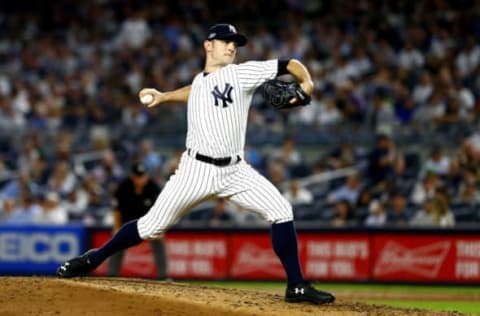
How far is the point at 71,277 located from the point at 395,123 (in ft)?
29.6

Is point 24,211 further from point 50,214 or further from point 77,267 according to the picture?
point 77,267

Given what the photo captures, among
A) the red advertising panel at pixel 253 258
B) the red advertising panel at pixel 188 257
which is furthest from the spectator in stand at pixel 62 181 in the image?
the red advertising panel at pixel 253 258

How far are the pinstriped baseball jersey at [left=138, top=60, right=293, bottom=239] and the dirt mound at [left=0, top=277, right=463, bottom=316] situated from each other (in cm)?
55

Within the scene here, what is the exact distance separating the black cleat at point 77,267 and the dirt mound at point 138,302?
88 millimetres

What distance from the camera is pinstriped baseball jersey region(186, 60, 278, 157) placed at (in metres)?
7.09

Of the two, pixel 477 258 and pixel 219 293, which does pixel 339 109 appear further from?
pixel 219 293

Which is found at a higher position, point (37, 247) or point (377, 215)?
point (377, 215)

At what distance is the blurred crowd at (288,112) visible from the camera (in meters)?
15.0

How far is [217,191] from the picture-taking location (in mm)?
7168

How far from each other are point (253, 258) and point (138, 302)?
288 inches

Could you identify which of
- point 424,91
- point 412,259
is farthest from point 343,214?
point 424,91

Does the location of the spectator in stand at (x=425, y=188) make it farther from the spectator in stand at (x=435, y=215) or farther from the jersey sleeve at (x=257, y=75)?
the jersey sleeve at (x=257, y=75)

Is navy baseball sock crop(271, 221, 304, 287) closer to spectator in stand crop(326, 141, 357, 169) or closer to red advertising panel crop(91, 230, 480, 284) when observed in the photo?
red advertising panel crop(91, 230, 480, 284)

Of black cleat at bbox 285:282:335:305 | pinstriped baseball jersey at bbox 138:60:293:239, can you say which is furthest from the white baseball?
black cleat at bbox 285:282:335:305
